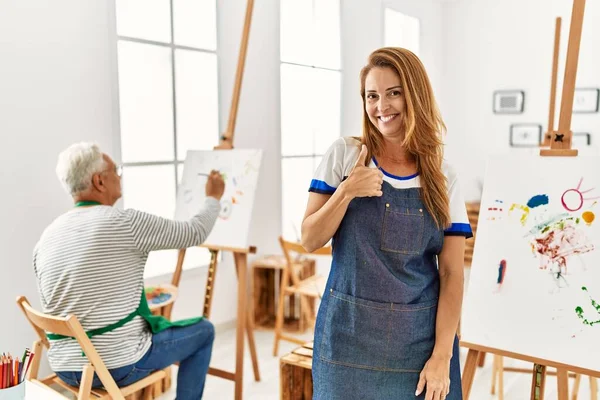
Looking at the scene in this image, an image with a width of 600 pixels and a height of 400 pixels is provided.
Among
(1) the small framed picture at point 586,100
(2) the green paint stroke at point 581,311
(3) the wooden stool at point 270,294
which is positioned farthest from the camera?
(1) the small framed picture at point 586,100

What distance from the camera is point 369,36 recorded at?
551 centimetres

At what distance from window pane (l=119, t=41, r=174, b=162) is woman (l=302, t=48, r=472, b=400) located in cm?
209

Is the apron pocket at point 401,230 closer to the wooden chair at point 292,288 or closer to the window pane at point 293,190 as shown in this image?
the wooden chair at point 292,288

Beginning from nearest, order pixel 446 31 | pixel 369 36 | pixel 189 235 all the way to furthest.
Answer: pixel 189 235
pixel 369 36
pixel 446 31

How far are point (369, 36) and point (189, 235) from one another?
385 centimetres

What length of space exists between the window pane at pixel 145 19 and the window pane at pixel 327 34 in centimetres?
170

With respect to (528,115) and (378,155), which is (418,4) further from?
(378,155)

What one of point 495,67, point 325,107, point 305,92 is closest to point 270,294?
point 305,92

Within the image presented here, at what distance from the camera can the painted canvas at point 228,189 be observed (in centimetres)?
281

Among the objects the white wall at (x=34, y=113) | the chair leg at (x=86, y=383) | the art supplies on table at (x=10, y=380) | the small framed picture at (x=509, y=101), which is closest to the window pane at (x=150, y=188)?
the white wall at (x=34, y=113)

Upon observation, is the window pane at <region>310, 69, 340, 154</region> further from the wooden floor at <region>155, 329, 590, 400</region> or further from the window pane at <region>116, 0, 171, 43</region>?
the wooden floor at <region>155, 329, 590, 400</region>

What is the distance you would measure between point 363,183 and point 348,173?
0.12m

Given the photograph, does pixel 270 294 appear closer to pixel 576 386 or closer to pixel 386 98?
pixel 576 386

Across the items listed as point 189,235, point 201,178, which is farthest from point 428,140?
point 201,178
